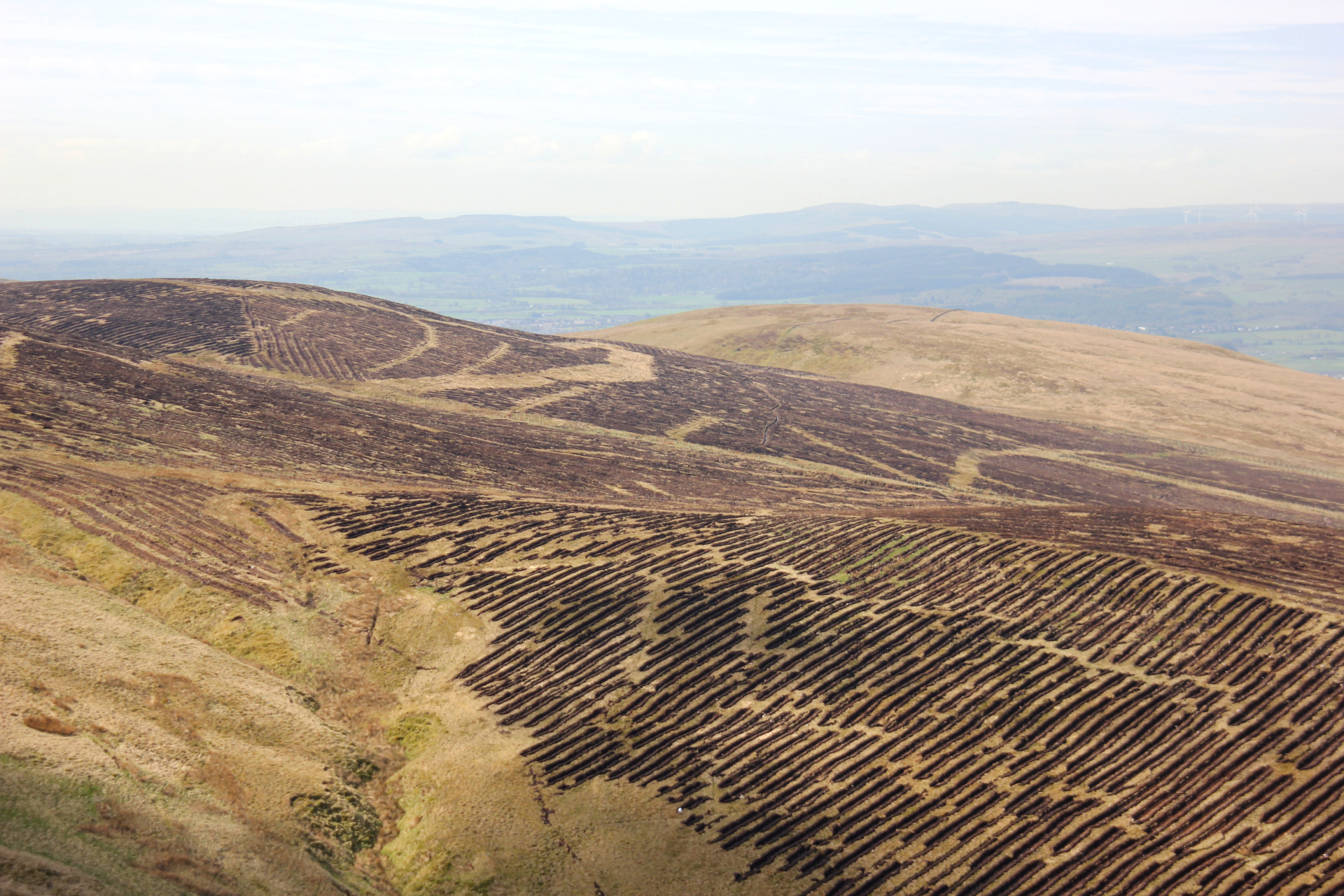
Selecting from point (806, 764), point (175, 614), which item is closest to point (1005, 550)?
point (806, 764)

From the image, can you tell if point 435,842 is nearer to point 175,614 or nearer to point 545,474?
point 175,614

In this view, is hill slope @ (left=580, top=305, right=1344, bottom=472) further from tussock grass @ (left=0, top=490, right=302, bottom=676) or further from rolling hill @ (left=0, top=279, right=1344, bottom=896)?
tussock grass @ (left=0, top=490, right=302, bottom=676)

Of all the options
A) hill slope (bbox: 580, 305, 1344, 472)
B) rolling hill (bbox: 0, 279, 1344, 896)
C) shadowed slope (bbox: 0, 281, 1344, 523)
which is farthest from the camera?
hill slope (bbox: 580, 305, 1344, 472)

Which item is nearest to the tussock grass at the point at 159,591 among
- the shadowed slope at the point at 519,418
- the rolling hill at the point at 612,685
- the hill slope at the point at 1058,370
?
the rolling hill at the point at 612,685

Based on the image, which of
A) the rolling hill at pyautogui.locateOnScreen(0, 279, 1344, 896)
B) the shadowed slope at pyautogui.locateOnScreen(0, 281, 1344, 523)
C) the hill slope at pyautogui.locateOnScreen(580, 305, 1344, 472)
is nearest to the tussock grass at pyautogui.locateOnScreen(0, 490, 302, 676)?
the rolling hill at pyautogui.locateOnScreen(0, 279, 1344, 896)

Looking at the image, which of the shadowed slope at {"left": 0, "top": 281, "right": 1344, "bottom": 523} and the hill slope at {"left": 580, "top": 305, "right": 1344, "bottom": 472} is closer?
the shadowed slope at {"left": 0, "top": 281, "right": 1344, "bottom": 523}

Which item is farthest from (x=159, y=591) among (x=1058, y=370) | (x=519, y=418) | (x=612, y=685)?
(x=1058, y=370)

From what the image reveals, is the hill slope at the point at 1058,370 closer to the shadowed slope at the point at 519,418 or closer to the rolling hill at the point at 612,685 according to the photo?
the shadowed slope at the point at 519,418
